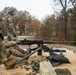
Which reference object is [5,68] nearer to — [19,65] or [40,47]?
[19,65]

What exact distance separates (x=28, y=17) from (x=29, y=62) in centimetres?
4005

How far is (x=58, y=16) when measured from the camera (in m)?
36.9

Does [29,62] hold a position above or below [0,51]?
below

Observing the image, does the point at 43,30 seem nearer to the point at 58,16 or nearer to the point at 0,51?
the point at 58,16

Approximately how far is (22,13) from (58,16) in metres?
12.4

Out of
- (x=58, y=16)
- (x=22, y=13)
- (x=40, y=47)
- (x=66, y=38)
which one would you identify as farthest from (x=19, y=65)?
(x=22, y=13)

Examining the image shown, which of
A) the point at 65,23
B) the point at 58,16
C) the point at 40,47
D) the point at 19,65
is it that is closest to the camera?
the point at 19,65

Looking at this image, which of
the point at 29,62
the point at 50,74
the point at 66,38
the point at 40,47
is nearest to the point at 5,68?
the point at 29,62

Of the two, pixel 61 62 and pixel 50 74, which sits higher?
pixel 50 74

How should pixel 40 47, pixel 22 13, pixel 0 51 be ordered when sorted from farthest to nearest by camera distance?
pixel 22 13, pixel 40 47, pixel 0 51

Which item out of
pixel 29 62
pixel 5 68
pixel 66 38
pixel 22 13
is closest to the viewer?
pixel 5 68

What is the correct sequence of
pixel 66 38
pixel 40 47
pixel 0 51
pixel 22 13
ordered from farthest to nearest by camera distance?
pixel 22 13
pixel 66 38
pixel 40 47
pixel 0 51

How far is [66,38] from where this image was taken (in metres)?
31.4

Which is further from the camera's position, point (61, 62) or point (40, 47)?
point (40, 47)
